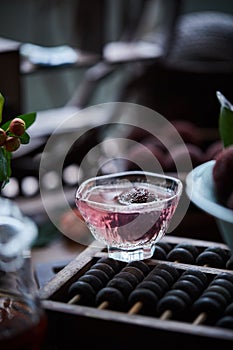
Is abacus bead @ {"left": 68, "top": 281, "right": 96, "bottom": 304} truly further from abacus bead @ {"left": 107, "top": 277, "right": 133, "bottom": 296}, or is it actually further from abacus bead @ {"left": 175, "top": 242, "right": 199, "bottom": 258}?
abacus bead @ {"left": 175, "top": 242, "right": 199, "bottom": 258}

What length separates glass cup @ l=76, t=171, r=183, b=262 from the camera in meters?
0.88

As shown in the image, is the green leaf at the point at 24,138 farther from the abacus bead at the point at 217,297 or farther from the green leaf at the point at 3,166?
the abacus bead at the point at 217,297

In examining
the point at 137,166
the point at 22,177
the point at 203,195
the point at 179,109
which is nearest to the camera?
the point at 203,195

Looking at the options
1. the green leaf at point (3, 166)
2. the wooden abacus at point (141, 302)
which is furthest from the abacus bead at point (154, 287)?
the green leaf at point (3, 166)

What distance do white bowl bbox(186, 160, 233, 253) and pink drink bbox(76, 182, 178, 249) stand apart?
35mm

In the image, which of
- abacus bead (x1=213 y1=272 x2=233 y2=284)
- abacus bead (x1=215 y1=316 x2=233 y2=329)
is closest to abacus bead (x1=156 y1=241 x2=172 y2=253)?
abacus bead (x1=213 y1=272 x2=233 y2=284)

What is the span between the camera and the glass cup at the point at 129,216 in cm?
88

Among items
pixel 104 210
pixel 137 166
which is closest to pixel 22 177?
pixel 137 166

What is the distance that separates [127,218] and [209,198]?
0.10 meters

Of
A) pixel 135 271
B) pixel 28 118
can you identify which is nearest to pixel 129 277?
pixel 135 271

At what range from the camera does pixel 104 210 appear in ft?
2.88

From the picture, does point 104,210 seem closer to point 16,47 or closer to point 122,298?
point 122,298

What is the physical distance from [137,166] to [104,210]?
54 centimetres

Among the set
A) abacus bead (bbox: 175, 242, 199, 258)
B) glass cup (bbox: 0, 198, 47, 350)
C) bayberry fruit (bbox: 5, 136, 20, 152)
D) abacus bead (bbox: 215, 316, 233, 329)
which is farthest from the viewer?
abacus bead (bbox: 175, 242, 199, 258)
